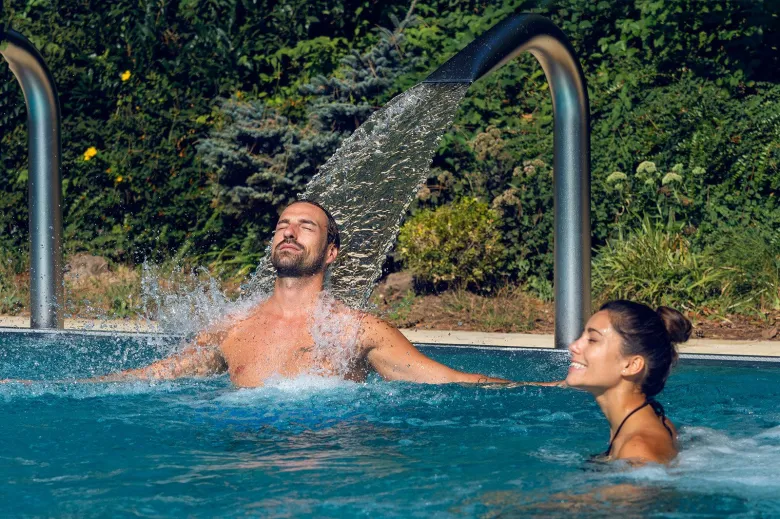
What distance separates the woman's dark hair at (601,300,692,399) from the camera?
377 cm

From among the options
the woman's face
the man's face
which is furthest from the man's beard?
the woman's face

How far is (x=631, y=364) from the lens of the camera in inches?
149

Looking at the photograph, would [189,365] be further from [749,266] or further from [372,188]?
[749,266]

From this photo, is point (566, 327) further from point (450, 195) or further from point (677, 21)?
point (677, 21)

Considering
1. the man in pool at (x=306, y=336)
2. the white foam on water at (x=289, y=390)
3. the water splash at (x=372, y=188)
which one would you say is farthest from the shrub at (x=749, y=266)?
the white foam on water at (x=289, y=390)

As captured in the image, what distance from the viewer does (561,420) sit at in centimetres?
506

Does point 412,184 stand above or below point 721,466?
above

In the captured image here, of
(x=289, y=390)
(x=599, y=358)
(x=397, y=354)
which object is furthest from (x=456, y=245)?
(x=599, y=358)

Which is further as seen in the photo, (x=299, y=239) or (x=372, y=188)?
(x=372, y=188)

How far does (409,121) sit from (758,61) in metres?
→ 3.95

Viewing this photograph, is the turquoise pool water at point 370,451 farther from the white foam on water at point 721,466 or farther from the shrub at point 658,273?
the shrub at point 658,273

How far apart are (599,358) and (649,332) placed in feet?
0.58

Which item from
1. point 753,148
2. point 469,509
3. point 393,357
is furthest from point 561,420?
point 753,148

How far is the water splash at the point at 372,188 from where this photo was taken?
612cm
